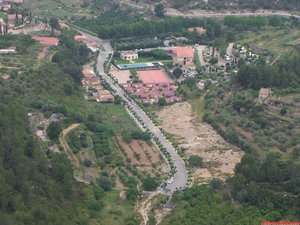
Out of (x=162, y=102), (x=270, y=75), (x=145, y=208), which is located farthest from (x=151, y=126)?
(x=145, y=208)

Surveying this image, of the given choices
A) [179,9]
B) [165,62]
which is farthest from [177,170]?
[179,9]

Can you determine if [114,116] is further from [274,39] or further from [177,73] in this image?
[274,39]

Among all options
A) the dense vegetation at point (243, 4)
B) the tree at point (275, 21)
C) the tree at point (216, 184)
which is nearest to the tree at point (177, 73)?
the tree at point (275, 21)

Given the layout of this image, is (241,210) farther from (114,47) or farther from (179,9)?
(179,9)

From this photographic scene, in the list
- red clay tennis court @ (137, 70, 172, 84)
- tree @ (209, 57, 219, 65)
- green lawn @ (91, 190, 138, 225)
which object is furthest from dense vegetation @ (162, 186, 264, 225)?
tree @ (209, 57, 219, 65)

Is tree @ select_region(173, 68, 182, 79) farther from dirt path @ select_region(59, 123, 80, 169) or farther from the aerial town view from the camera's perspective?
dirt path @ select_region(59, 123, 80, 169)

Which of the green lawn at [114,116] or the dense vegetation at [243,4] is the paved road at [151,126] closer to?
the green lawn at [114,116]
